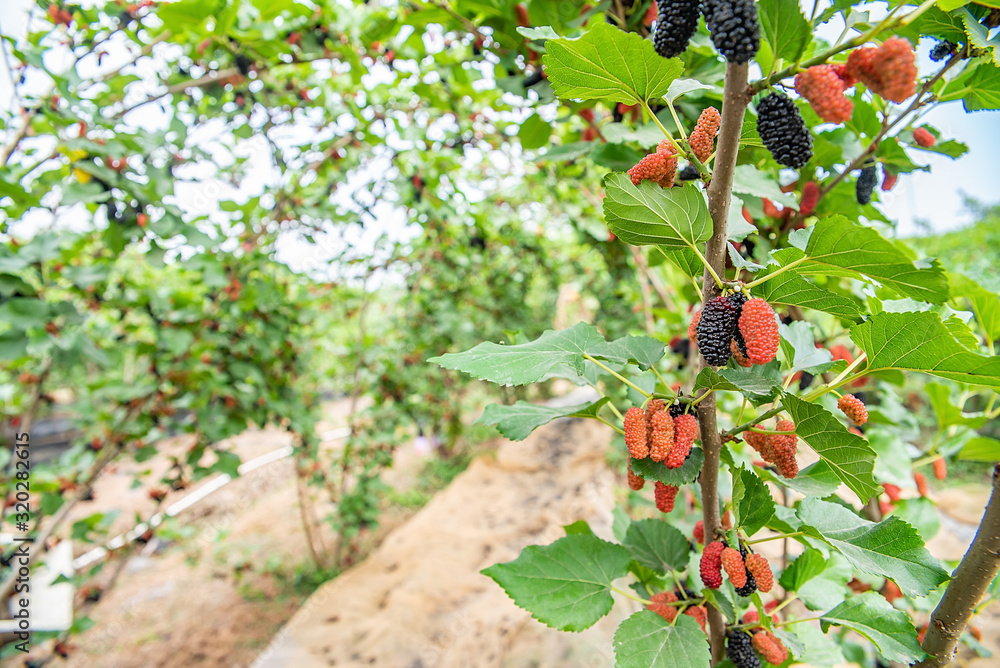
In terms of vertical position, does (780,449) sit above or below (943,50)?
below

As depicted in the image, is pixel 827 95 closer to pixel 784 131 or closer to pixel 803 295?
pixel 784 131

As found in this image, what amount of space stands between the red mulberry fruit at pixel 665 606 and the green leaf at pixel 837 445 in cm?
24

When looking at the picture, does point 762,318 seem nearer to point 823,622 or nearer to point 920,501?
point 823,622

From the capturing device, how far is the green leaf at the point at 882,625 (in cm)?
44

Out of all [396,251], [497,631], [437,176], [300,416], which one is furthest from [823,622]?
[396,251]

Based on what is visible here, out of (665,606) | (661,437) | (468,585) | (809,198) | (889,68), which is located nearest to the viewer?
(889,68)

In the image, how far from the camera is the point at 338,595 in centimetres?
223

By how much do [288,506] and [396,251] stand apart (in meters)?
2.46

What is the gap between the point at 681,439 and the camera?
0.42 meters

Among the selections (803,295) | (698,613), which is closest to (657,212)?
(803,295)

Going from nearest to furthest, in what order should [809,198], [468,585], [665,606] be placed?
1. [665,606]
2. [809,198]
3. [468,585]

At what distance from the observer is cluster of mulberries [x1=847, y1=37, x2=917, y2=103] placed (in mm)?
289

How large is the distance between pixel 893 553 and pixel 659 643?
0.22 m

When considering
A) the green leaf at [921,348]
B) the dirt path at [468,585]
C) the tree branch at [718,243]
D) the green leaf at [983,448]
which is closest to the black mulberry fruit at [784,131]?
the tree branch at [718,243]
